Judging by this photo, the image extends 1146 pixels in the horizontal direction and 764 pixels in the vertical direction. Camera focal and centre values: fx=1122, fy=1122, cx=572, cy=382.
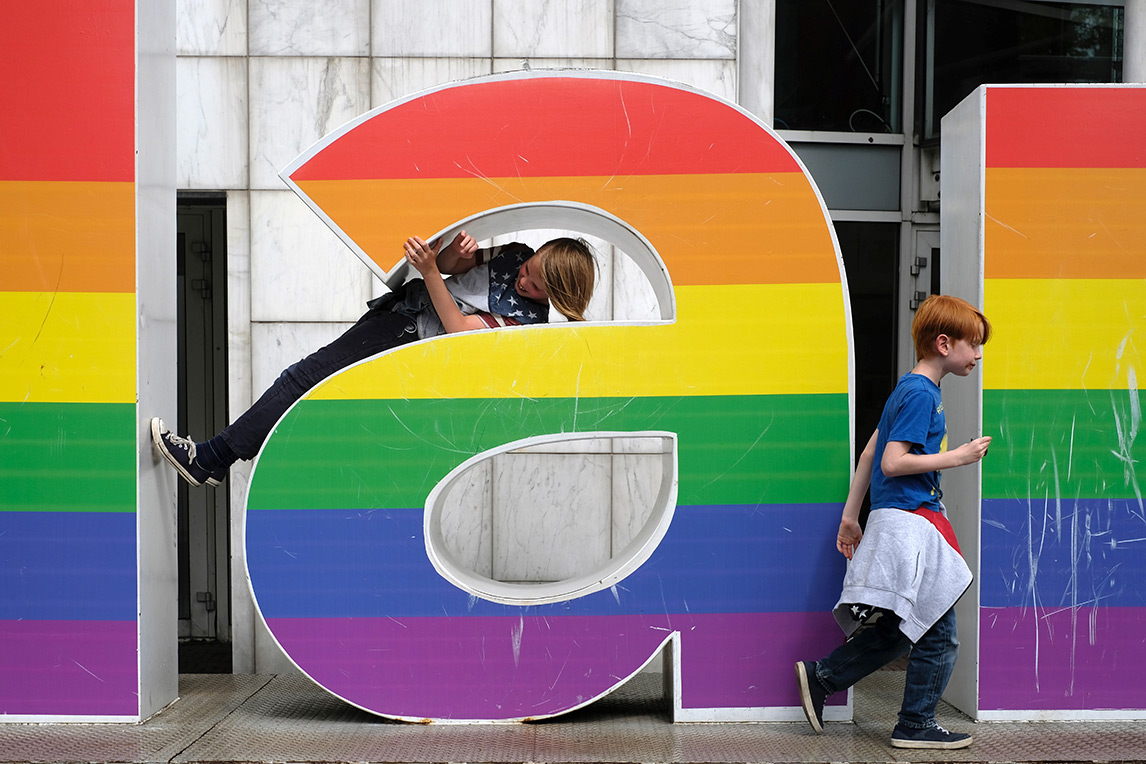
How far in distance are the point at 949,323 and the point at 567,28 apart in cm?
275

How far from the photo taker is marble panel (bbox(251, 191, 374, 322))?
5680mm

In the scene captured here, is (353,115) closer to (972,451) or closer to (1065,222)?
(1065,222)

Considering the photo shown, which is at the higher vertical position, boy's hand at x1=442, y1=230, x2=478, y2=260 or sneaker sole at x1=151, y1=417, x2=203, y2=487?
boy's hand at x1=442, y1=230, x2=478, y2=260

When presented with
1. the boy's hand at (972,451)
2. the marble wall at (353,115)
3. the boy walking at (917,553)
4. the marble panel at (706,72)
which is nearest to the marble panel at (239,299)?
the marble wall at (353,115)

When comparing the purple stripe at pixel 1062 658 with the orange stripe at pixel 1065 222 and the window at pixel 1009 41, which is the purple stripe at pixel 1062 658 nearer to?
the orange stripe at pixel 1065 222

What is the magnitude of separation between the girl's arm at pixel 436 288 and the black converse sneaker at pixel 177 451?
3.58 ft

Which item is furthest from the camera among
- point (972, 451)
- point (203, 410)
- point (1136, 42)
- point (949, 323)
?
point (203, 410)

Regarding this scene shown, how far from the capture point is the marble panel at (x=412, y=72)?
5676 millimetres

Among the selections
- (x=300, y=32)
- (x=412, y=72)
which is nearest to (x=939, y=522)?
(x=412, y=72)

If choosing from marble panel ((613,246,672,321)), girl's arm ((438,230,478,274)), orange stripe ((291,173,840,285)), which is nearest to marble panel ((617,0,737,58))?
marble panel ((613,246,672,321))

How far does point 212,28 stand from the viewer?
565cm

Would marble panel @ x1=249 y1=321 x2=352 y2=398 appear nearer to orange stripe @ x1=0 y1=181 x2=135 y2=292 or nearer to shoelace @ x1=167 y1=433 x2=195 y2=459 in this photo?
shoelace @ x1=167 y1=433 x2=195 y2=459

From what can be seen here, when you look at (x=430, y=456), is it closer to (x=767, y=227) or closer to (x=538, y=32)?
(x=767, y=227)

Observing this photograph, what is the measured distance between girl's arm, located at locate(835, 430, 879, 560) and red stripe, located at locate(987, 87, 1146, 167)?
1.19m
